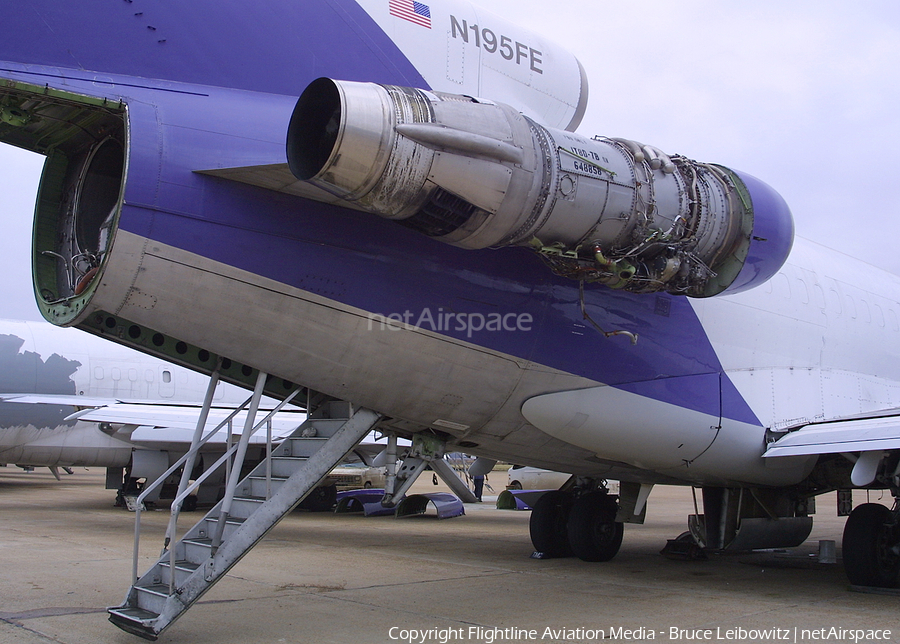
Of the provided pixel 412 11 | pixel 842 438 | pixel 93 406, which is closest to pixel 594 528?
pixel 842 438

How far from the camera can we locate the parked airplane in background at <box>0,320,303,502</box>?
1797cm

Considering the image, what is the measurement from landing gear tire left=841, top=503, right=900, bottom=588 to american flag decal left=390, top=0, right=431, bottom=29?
684 centimetres

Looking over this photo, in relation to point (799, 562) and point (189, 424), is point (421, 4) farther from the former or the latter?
point (189, 424)

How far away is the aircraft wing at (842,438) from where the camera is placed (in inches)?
288

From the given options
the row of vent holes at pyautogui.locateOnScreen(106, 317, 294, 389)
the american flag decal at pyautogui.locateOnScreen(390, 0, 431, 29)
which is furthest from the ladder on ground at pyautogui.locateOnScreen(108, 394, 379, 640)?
the american flag decal at pyautogui.locateOnScreen(390, 0, 431, 29)

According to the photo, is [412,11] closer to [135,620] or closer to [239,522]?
[239,522]

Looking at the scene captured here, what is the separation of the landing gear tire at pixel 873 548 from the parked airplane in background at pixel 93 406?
12.2m

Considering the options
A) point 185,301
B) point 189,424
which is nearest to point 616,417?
point 185,301

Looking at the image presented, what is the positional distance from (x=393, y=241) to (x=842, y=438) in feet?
16.3

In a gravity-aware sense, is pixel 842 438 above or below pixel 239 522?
above

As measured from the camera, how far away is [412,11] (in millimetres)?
6781

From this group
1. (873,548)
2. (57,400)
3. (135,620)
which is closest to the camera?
(135,620)

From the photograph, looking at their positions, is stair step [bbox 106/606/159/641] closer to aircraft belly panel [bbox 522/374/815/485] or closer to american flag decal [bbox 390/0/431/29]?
Result: aircraft belly panel [bbox 522/374/815/485]

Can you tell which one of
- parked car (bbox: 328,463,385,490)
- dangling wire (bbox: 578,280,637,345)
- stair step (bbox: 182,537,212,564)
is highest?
dangling wire (bbox: 578,280,637,345)
